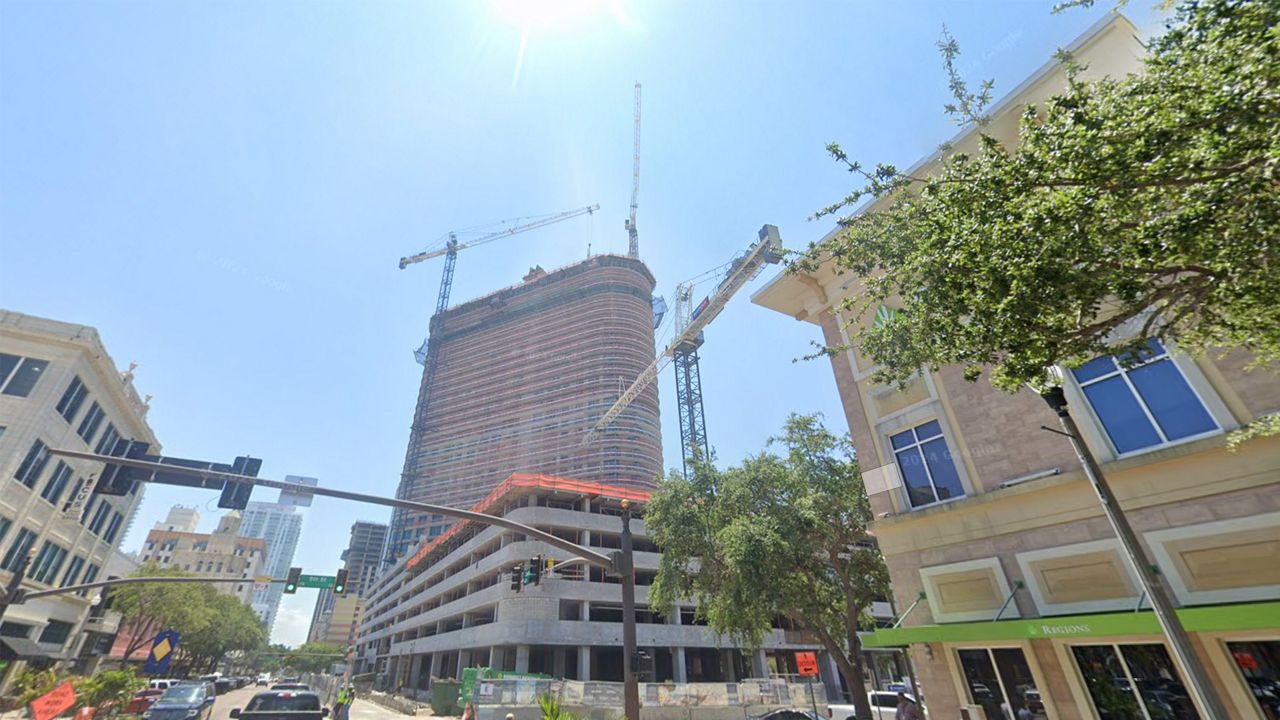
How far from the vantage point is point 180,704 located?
719 inches

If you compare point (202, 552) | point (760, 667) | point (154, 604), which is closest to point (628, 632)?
point (760, 667)

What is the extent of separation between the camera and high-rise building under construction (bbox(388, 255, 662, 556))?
3720 inches

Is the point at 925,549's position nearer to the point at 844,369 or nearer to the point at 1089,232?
the point at 844,369

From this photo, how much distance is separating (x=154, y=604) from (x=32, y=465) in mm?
25214

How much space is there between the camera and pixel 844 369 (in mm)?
18234

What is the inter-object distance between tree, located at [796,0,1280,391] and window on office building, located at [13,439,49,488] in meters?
45.1

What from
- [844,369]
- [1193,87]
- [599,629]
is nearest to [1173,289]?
[1193,87]

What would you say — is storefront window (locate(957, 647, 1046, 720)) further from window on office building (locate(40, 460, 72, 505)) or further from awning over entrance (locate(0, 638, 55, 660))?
awning over entrance (locate(0, 638, 55, 660))

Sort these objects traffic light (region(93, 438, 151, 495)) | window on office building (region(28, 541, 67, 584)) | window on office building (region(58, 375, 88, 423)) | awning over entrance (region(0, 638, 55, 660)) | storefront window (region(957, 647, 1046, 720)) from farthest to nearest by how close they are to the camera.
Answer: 1. window on office building (region(28, 541, 67, 584))
2. window on office building (region(58, 375, 88, 423))
3. awning over entrance (region(0, 638, 55, 660))
4. traffic light (region(93, 438, 151, 495))
5. storefront window (region(957, 647, 1046, 720))

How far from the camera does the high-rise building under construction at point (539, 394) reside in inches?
3720

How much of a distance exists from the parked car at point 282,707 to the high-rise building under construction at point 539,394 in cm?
7302

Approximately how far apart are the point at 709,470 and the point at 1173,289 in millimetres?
20960

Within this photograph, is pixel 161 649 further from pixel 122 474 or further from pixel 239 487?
pixel 239 487

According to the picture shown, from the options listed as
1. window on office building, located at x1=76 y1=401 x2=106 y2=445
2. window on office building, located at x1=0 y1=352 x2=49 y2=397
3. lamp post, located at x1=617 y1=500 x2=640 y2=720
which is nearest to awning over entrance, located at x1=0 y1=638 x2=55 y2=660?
window on office building, located at x1=76 y1=401 x2=106 y2=445
